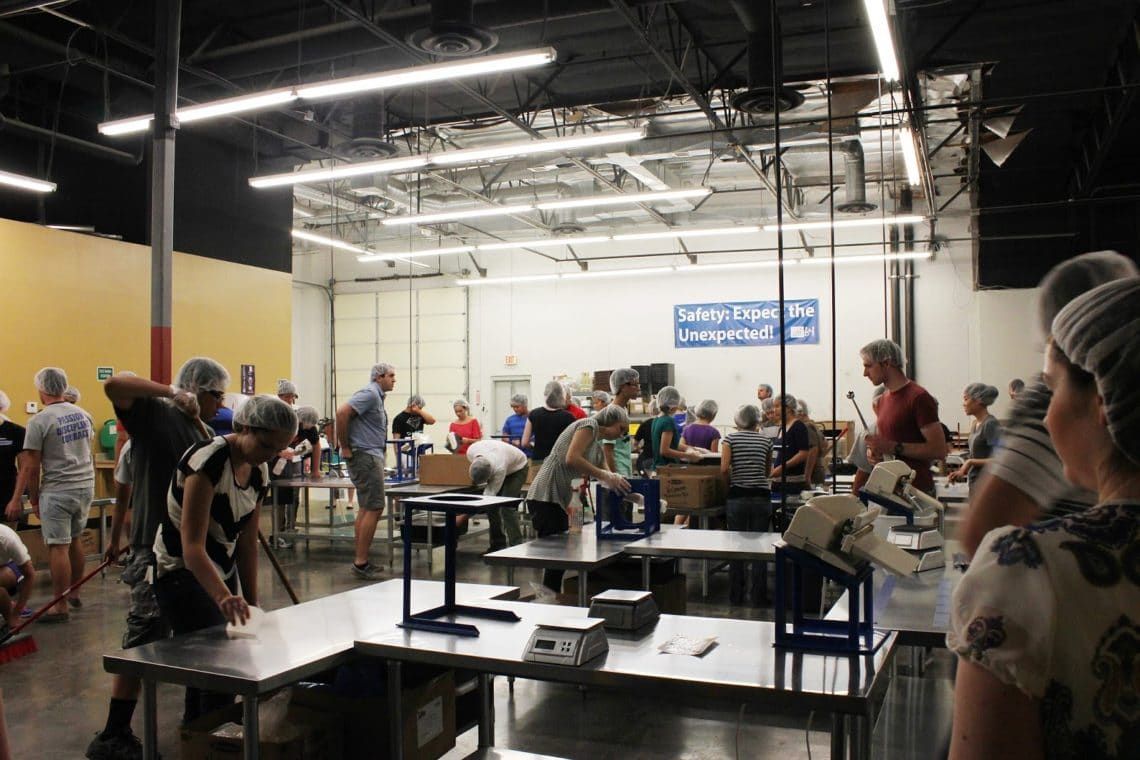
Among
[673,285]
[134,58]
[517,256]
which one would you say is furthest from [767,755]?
[517,256]

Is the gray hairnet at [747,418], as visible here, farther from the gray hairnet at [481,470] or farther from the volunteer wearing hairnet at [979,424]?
the gray hairnet at [481,470]

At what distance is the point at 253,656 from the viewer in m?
2.36

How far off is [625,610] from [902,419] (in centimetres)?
219

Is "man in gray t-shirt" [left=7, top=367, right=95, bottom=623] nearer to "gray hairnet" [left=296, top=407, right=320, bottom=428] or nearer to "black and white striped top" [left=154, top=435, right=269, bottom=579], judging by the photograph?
"gray hairnet" [left=296, top=407, right=320, bottom=428]

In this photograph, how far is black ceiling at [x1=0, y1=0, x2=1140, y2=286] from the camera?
7.05 metres

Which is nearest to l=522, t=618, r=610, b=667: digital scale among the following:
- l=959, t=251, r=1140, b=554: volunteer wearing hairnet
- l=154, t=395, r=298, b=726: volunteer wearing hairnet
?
l=154, t=395, r=298, b=726: volunteer wearing hairnet

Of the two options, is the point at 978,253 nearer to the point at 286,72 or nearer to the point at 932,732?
the point at 286,72

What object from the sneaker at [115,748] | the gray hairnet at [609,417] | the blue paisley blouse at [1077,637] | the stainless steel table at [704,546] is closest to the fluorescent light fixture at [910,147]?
the gray hairnet at [609,417]

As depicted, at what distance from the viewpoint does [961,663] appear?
0.83 metres

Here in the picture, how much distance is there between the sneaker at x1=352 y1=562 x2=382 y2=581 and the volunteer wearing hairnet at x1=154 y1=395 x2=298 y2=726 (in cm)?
382

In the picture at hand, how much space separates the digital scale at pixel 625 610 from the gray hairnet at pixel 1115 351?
6.02 ft

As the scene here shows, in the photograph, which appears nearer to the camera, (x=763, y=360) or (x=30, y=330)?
(x=30, y=330)

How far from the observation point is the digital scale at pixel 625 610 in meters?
2.52

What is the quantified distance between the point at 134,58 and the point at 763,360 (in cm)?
977
